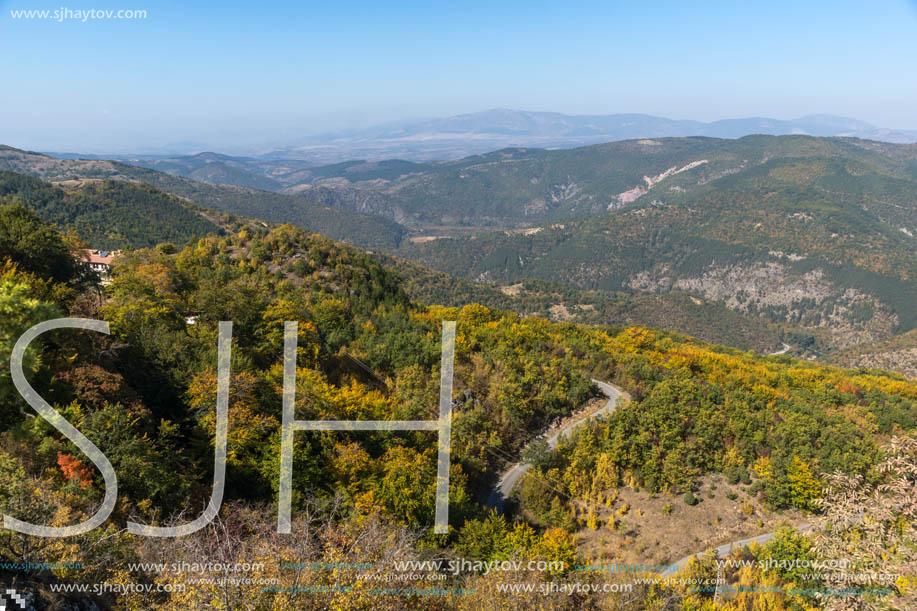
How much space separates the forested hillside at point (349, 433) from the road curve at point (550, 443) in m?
0.98

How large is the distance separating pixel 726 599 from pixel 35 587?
28.3 meters

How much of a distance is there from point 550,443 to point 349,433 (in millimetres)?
19809

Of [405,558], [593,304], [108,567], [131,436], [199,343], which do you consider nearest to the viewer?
[108,567]

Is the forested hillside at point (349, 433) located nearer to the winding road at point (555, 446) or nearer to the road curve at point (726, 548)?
the winding road at point (555, 446)

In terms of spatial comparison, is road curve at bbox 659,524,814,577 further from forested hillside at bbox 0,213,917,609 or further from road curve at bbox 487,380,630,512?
road curve at bbox 487,380,630,512

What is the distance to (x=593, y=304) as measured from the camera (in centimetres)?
18325

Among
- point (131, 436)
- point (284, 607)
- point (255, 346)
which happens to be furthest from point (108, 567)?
point (255, 346)

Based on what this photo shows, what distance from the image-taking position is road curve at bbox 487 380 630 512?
109 feet

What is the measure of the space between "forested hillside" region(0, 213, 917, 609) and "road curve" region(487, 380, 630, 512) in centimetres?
98

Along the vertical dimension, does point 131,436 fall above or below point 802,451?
above

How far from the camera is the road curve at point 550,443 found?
33.3 meters

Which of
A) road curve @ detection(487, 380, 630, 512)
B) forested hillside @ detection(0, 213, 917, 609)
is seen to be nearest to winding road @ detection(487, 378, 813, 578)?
road curve @ detection(487, 380, 630, 512)

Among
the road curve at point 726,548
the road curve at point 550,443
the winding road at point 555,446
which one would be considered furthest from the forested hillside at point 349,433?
the road curve at point 726,548

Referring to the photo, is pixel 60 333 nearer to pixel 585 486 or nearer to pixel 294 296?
pixel 294 296
